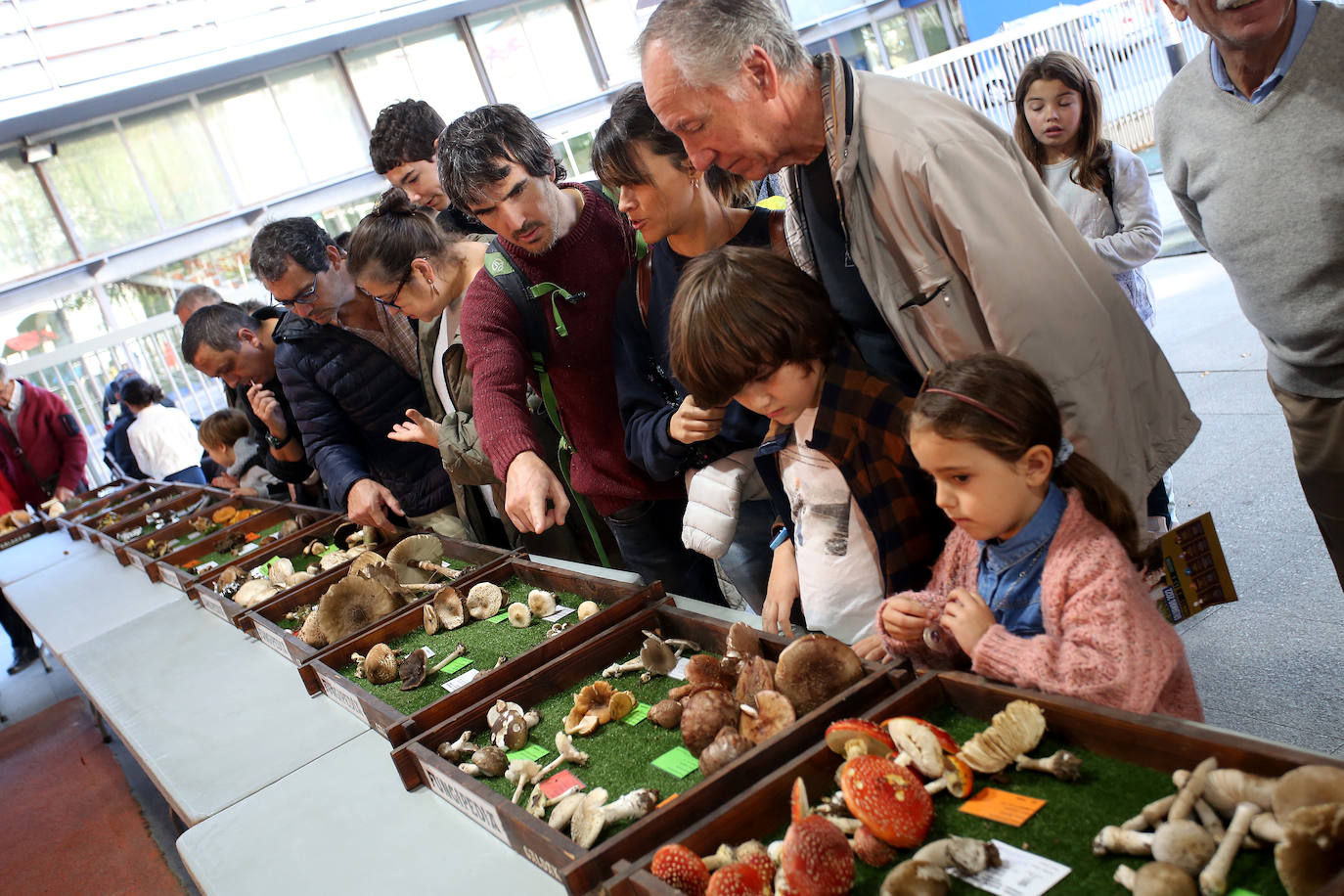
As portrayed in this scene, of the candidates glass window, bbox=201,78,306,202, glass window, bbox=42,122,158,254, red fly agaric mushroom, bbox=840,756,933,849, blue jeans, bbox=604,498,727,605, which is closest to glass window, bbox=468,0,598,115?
glass window, bbox=201,78,306,202

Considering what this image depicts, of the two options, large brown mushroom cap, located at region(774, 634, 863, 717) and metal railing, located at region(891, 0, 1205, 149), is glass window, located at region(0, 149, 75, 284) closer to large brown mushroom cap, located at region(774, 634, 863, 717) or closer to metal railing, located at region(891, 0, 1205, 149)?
metal railing, located at region(891, 0, 1205, 149)

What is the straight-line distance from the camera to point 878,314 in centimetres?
169

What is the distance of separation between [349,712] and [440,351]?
1241 millimetres

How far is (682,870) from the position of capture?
1057 mm

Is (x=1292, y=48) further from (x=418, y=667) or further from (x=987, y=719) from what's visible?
(x=418, y=667)

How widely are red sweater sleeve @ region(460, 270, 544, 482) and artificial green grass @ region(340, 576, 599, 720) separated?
362 mm

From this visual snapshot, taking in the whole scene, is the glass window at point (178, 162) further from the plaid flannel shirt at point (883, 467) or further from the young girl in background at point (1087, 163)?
the plaid flannel shirt at point (883, 467)

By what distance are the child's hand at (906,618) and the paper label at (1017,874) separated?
0.41 meters

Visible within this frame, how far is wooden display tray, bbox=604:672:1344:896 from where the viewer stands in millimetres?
960

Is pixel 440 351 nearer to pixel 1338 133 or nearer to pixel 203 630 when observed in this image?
pixel 203 630

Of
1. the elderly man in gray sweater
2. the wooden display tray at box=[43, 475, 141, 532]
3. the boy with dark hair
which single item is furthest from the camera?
the wooden display tray at box=[43, 475, 141, 532]

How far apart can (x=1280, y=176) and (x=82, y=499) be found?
7.50m

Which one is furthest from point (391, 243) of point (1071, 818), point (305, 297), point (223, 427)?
point (223, 427)

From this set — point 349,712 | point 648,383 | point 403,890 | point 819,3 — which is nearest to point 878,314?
point 648,383
